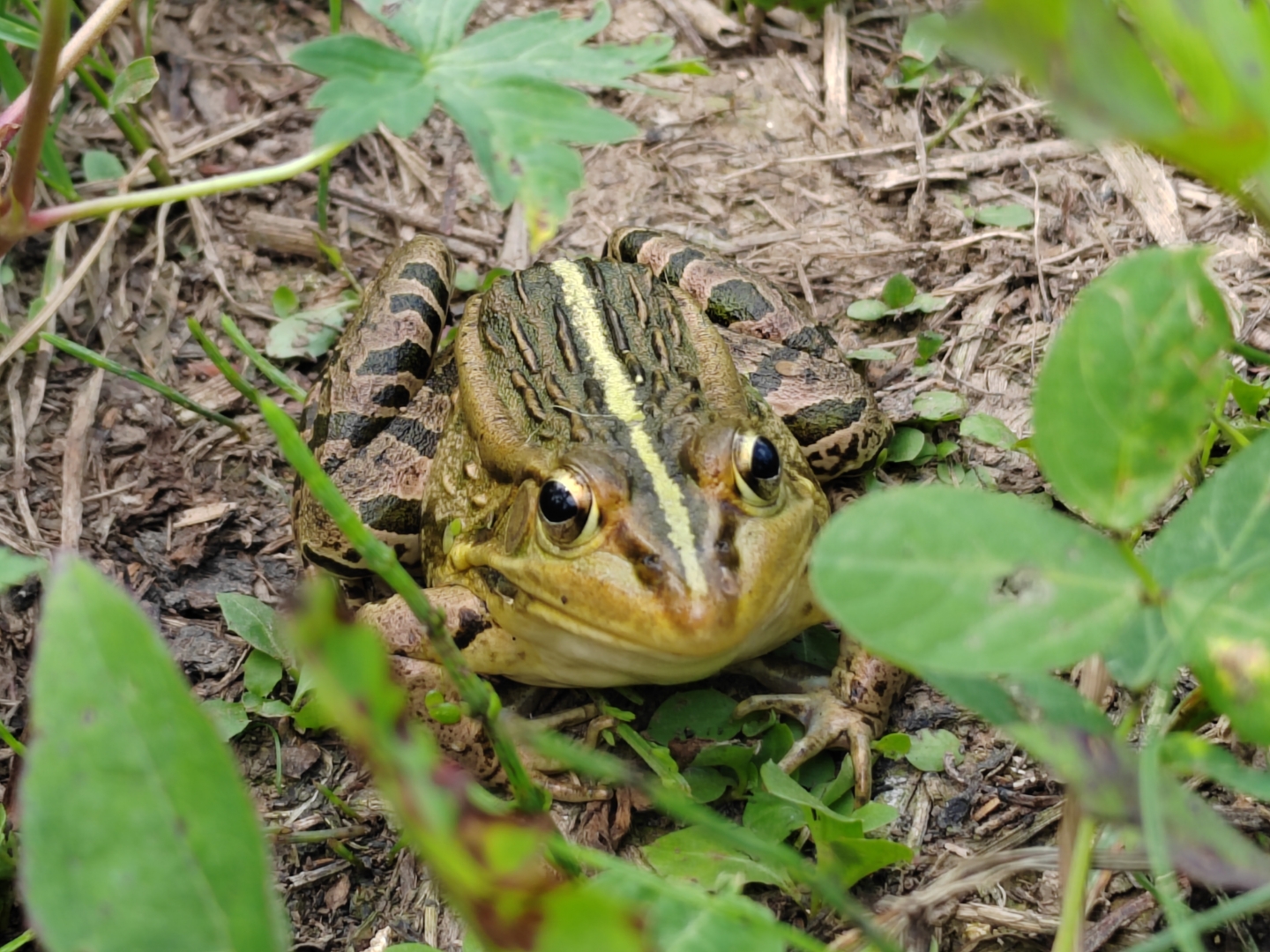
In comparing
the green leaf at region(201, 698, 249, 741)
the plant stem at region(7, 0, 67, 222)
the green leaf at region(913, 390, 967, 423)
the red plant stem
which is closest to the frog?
the green leaf at region(913, 390, 967, 423)

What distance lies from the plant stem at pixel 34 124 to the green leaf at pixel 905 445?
2121 mm

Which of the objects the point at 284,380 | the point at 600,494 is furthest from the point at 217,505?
the point at 600,494

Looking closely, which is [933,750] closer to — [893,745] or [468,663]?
[893,745]

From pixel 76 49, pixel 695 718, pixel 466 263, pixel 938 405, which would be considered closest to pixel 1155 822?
pixel 695 718

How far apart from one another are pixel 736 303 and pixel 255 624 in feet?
5.24

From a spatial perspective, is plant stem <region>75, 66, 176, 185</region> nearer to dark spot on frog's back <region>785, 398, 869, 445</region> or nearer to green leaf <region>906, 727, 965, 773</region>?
dark spot on frog's back <region>785, 398, 869, 445</region>

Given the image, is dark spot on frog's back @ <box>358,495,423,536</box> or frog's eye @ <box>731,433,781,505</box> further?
dark spot on frog's back @ <box>358,495,423,536</box>

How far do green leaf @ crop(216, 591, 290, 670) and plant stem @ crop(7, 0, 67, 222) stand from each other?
1.29 meters

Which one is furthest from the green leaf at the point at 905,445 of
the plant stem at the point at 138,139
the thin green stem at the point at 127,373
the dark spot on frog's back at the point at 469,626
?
the plant stem at the point at 138,139

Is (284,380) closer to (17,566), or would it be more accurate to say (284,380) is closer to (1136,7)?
(17,566)

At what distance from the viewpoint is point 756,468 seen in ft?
7.47

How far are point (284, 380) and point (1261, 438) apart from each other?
2.58m

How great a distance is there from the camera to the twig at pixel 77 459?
10.0 ft

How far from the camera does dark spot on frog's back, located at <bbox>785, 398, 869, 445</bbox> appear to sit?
9.73 feet
